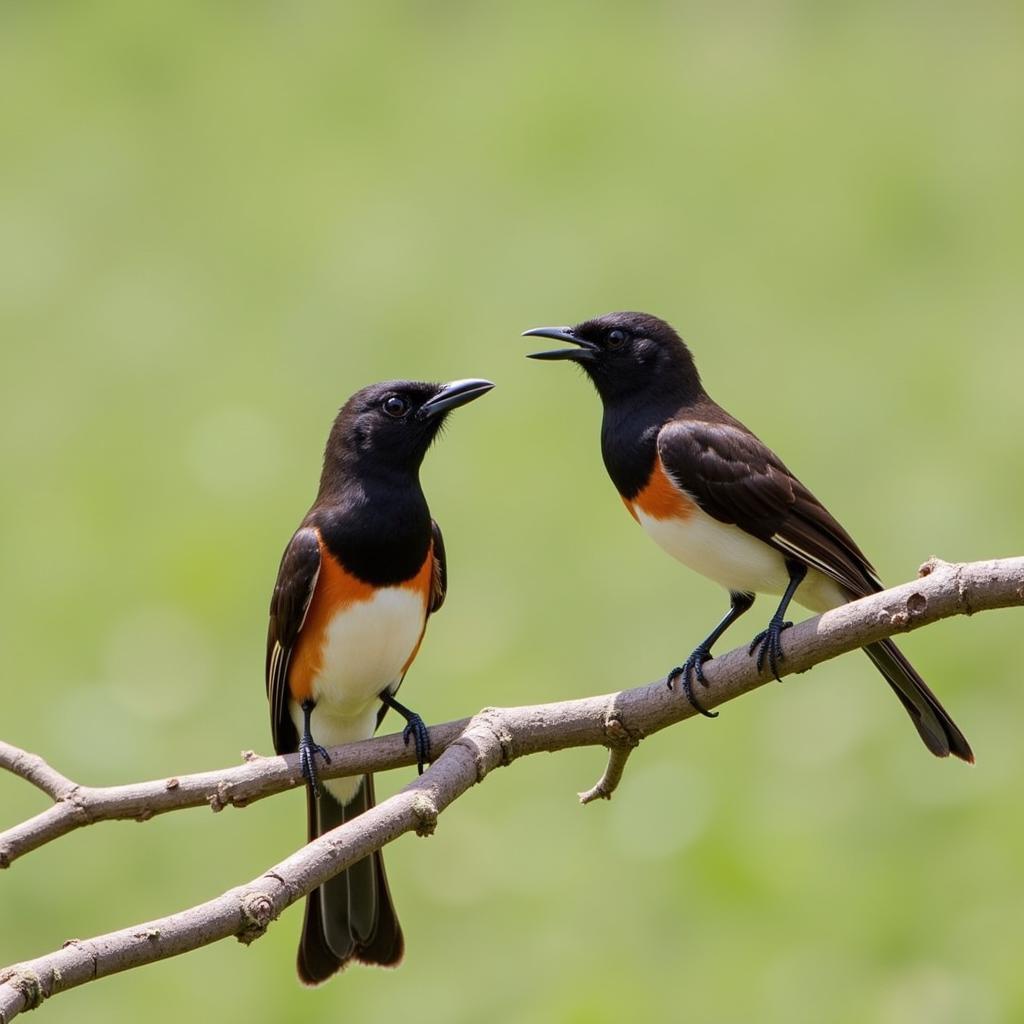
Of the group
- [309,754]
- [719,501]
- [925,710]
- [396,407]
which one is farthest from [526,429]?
[925,710]

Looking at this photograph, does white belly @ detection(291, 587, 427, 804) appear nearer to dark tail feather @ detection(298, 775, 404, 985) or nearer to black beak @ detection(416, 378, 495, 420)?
dark tail feather @ detection(298, 775, 404, 985)

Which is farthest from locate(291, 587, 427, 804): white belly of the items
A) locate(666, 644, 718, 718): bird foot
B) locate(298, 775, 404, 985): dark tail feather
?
locate(666, 644, 718, 718): bird foot

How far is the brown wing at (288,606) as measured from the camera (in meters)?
7.09

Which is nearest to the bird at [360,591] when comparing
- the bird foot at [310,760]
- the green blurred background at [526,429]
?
the bird foot at [310,760]

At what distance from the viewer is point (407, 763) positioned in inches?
239

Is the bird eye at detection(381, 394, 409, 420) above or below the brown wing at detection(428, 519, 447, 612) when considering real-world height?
above

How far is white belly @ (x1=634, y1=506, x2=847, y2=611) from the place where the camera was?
6750 millimetres

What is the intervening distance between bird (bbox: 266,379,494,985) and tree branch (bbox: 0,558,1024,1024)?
96 centimetres

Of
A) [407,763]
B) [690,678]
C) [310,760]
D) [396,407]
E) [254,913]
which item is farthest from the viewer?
[396,407]

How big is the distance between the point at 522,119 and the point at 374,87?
1.70 m

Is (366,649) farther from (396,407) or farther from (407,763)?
(407,763)

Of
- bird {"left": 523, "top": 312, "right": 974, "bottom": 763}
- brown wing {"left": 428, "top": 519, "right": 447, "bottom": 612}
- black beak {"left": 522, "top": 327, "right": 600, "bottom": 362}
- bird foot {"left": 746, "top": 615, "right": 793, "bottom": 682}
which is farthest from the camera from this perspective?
brown wing {"left": 428, "top": 519, "right": 447, "bottom": 612}

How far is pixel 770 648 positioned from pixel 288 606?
227cm

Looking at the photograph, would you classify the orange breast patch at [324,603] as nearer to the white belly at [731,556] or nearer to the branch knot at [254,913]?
the white belly at [731,556]
